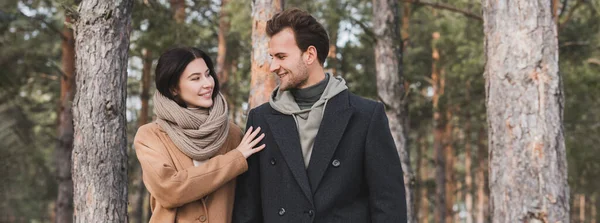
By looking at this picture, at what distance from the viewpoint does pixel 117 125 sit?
523cm

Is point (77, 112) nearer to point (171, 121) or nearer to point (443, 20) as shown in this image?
point (171, 121)

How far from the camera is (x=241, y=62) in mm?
18938

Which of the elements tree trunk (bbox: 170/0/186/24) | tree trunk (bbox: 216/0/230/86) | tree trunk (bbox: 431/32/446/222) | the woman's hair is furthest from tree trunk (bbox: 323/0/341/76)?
the woman's hair

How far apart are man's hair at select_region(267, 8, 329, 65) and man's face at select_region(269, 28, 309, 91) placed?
26 mm

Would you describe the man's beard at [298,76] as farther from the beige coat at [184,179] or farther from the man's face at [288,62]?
the beige coat at [184,179]

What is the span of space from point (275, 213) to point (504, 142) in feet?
8.82

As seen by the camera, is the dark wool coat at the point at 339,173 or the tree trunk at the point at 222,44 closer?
the dark wool coat at the point at 339,173

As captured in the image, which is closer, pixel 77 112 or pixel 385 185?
pixel 385 185

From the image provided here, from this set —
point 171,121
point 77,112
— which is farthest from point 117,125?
point 171,121

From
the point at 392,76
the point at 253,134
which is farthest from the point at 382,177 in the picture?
the point at 392,76

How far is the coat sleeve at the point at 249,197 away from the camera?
3.72 m

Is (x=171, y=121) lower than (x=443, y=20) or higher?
lower

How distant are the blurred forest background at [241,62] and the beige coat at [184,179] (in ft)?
17.8

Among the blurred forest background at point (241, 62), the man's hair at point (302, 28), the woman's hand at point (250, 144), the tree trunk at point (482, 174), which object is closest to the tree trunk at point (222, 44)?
the blurred forest background at point (241, 62)
